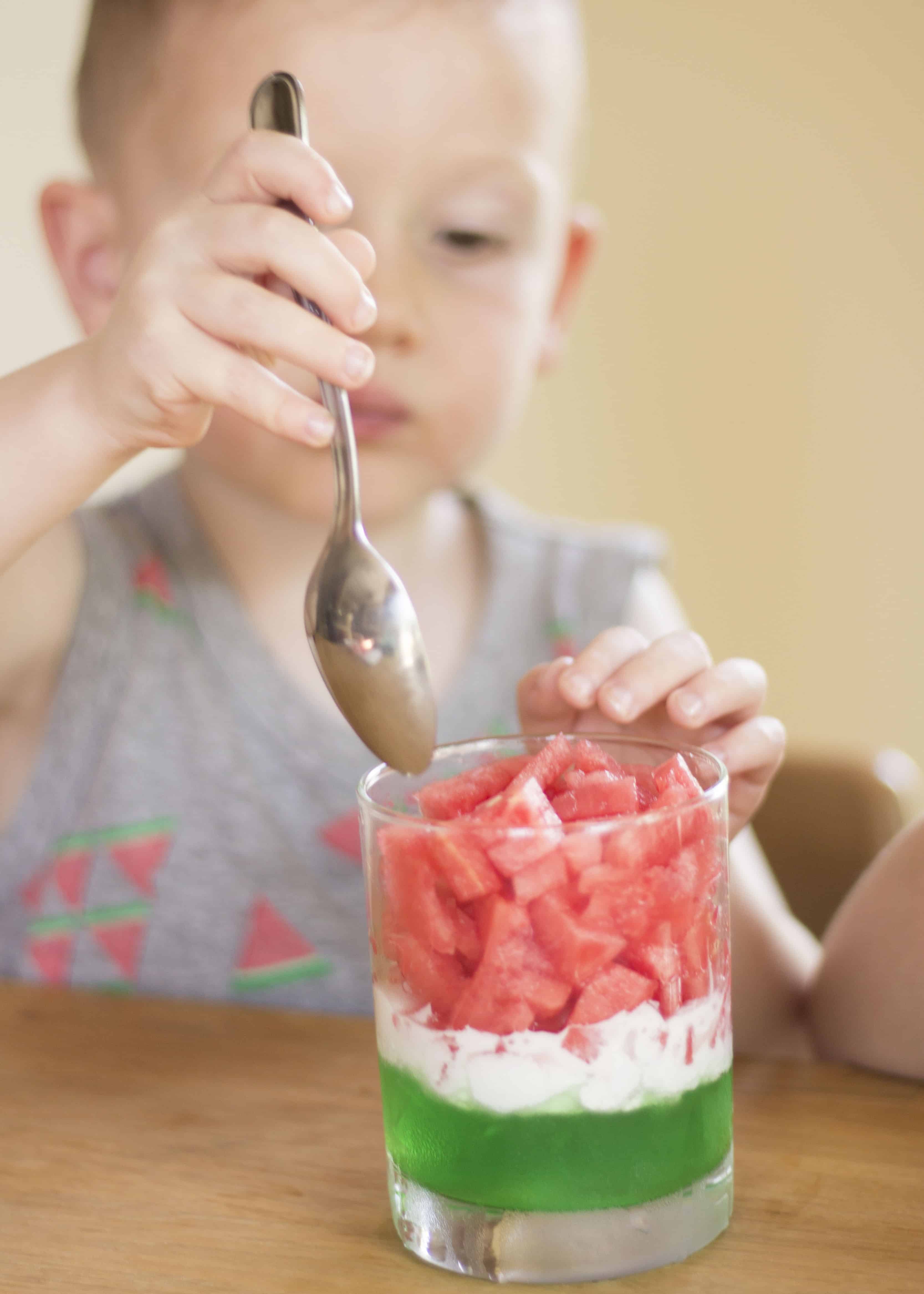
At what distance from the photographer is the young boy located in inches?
29.2

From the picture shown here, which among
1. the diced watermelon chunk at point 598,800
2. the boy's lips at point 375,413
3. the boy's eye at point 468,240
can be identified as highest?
the boy's eye at point 468,240

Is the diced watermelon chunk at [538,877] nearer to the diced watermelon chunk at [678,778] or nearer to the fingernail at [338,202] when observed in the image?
the diced watermelon chunk at [678,778]

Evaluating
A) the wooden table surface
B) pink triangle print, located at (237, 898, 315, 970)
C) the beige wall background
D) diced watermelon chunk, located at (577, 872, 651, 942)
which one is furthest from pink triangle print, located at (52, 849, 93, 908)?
the beige wall background

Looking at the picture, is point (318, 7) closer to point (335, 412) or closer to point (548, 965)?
point (335, 412)

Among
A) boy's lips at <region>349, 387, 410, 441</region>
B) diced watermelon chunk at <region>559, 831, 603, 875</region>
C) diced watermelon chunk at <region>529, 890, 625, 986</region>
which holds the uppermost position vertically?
boy's lips at <region>349, 387, 410, 441</region>

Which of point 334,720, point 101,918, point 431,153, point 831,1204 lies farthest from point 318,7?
point 831,1204

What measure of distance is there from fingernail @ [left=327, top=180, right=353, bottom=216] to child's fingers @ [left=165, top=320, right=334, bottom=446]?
0.26ft

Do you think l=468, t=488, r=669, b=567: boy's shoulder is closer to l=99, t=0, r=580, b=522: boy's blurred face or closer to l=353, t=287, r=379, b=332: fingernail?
l=99, t=0, r=580, b=522: boy's blurred face

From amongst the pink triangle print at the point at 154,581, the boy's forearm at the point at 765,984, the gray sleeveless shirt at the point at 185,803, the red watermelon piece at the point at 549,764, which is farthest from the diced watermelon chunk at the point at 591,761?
the pink triangle print at the point at 154,581

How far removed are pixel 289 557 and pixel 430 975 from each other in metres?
0.77

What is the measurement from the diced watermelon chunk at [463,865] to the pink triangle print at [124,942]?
2.34 feet

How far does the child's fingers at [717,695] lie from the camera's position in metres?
0.70

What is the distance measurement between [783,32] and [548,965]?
231cm

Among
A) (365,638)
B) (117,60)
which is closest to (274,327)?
(365,638)
